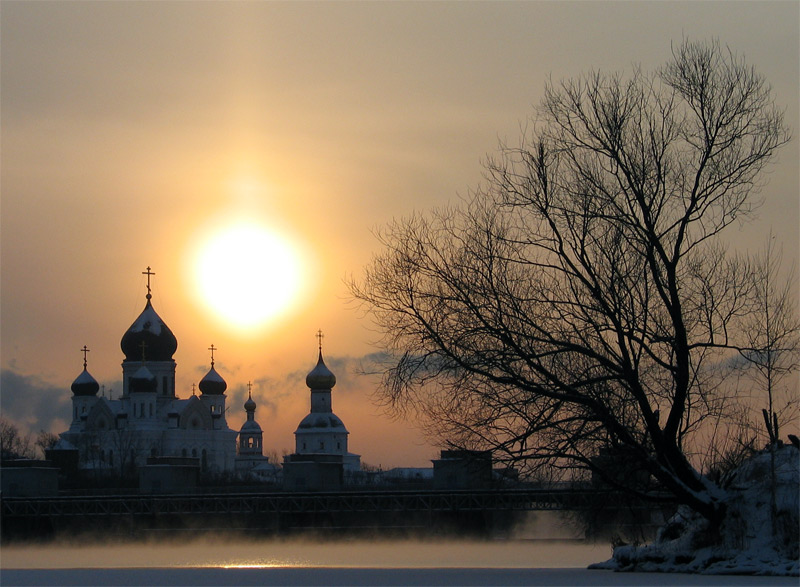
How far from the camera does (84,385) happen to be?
102125 mm

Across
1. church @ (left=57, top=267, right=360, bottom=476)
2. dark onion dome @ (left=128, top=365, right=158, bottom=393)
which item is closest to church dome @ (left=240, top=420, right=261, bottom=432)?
church @ (left=57, top=267, right=360, bottom=476)

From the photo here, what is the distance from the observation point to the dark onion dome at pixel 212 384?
10225 cm

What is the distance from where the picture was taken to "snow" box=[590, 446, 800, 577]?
1510cm

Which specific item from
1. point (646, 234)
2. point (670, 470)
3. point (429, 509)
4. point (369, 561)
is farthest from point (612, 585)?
point (429, 509)

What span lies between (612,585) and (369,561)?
38.0ft

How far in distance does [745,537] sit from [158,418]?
8229 centimetres

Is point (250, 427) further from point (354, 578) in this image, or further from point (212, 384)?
point (354, 578)

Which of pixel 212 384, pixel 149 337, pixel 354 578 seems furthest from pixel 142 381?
pixel 354 578

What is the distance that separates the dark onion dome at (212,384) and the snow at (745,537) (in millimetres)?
87184

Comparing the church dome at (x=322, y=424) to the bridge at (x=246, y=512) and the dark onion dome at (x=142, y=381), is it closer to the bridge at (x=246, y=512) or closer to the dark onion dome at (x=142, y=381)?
the dark onion dome at (x=142, y=381)

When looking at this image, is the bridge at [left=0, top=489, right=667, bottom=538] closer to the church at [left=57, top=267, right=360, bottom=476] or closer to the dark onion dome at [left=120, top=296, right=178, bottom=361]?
the church at [left=57, top=267, right=360, bottom=476]

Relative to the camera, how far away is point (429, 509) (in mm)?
45438

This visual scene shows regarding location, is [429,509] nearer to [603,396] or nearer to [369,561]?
[369,561]

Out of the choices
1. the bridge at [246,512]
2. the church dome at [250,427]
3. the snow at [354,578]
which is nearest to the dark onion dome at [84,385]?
the church dome at [250,427]
